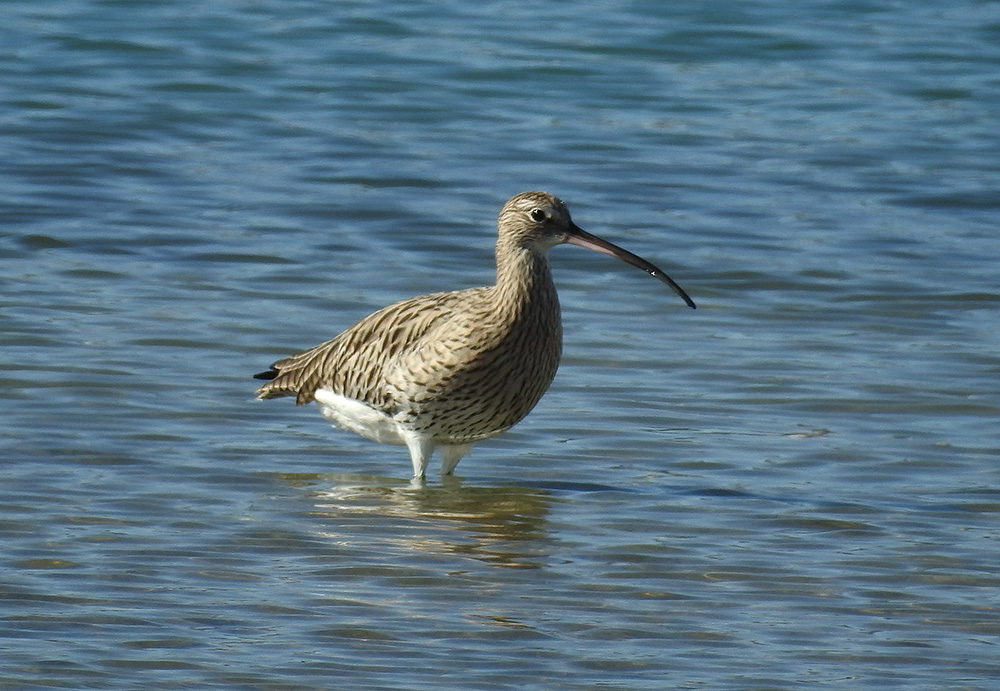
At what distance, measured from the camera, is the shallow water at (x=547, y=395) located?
6.70m

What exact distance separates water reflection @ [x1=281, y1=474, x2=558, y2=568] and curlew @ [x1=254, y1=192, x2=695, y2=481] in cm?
20

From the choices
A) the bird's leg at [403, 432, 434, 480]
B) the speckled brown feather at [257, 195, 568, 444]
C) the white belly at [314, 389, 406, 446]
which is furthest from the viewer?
the white belly at [314, 389, 406, 446]

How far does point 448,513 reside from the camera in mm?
8320

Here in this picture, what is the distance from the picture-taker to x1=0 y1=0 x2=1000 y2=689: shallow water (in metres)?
6.70

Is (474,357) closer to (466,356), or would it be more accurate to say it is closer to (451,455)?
(466,356)

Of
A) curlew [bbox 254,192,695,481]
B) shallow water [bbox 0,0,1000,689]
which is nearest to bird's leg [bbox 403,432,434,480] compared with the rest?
curlew [bbox 254,192,695,481]

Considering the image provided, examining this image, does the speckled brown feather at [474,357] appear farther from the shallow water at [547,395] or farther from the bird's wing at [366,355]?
the shallow water at [547,395]

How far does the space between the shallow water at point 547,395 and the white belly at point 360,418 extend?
0.59ft

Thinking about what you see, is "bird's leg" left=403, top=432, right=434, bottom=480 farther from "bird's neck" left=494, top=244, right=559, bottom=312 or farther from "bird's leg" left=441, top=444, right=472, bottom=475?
"bird's neck" left=494, top=244, right=559, bottom=312

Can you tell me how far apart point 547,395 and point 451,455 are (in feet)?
4.27

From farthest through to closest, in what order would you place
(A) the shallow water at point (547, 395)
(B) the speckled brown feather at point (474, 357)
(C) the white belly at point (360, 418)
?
(C) the white belly at point (360, 418) < (B) the speckled brown feather at point (474, 357) < (A) the shallow water at point (547, 395)

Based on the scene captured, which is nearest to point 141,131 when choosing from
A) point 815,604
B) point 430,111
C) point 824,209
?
point 430,111

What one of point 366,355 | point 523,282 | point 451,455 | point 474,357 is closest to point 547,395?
point 451,455

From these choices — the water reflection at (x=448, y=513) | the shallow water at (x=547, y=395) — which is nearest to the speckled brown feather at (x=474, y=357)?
the water reflection at (x=448, y=513)
